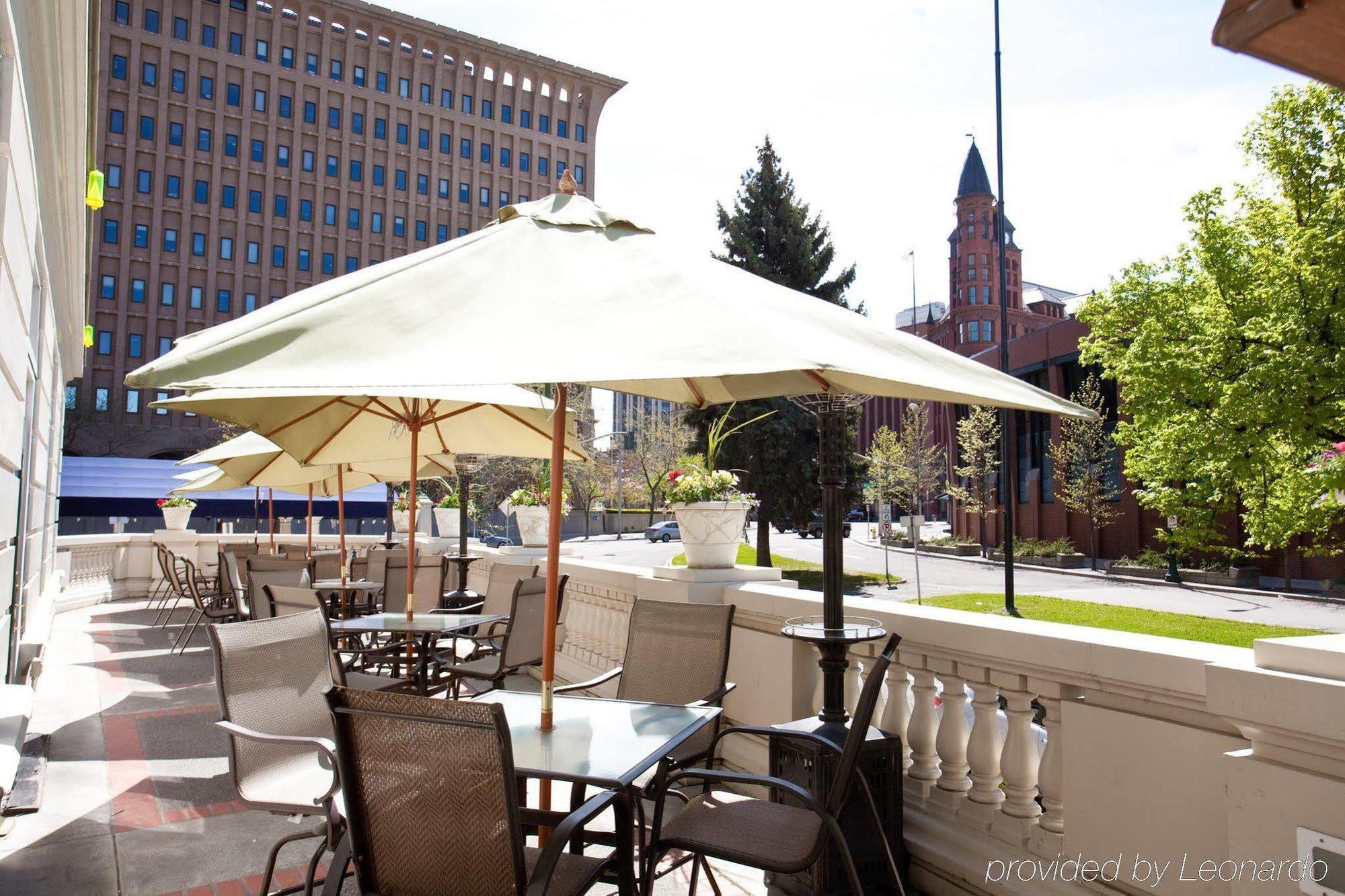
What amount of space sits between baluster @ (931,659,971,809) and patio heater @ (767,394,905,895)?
0.23m

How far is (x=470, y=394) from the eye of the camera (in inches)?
185

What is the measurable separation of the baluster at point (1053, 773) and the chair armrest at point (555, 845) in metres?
1.65

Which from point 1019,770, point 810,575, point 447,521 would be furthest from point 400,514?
point 810,575

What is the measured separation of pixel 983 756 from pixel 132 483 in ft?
101

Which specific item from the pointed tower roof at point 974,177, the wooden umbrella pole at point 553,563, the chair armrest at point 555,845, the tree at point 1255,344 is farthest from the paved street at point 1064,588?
the pointed tower roof at point 974,177

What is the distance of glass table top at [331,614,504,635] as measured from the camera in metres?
5.57

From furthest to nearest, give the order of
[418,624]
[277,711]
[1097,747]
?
[418,624], [277,711], [1097,747]

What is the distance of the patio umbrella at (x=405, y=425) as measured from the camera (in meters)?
5.05

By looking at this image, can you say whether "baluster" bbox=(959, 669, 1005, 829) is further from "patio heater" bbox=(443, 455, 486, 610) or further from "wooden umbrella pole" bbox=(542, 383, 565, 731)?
"patio heater" bbox=(443, 455, 486, 610)

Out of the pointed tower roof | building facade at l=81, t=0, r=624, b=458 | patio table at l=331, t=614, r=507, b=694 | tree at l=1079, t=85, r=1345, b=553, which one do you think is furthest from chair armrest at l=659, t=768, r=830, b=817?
the pointed tower roof

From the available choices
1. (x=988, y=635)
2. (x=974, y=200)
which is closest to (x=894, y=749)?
(x=988, y=635)

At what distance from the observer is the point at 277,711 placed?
3.59 m

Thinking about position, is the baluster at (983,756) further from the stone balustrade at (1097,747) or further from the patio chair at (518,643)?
the patio chair at (518,643)

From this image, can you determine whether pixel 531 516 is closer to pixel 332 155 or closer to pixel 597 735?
pixel 597 735
